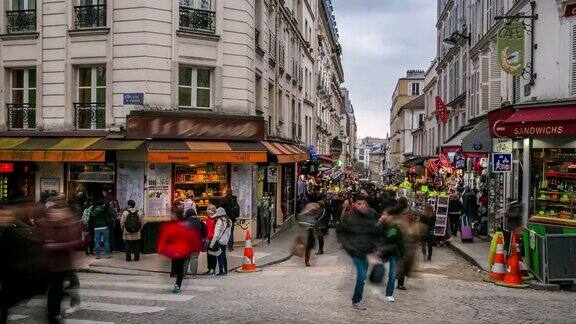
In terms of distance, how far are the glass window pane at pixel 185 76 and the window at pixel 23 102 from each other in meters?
4.82

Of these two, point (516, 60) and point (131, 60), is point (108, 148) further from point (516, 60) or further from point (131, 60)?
point (516, 60)

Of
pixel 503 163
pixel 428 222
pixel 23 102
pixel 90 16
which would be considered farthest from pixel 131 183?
pixel 503 163

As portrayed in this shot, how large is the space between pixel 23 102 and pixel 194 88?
18.4 ft

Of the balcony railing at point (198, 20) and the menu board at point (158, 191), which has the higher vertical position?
the balcony railing at point (198, 20)

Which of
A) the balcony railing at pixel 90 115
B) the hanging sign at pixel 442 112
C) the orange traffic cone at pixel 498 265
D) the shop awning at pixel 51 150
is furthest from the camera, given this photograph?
the hanging sign at pixel 442 112

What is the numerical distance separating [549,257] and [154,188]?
1107cm

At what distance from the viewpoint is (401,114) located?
267 feet

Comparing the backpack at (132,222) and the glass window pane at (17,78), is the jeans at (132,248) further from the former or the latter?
the glass window pane at (17,78)

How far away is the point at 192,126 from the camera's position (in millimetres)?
18266

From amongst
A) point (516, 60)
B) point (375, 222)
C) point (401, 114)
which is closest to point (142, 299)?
point (375, 222)

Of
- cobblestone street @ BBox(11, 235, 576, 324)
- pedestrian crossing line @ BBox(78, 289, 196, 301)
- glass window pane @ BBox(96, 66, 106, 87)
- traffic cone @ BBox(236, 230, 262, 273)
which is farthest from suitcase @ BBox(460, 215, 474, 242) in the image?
glass window pane @ BBox(96, 66, 106, 87)

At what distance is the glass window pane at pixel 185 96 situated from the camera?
18719 millimetres

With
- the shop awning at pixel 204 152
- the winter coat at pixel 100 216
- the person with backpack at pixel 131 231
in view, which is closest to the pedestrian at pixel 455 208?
the shop awning at pixel 204 152

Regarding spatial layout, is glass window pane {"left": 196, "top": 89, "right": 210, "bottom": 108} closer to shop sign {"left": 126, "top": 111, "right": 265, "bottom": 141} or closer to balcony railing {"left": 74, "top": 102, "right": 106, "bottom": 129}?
shop sign {"left": 126, "top": 111, "right": 265, "bottom": 141}
